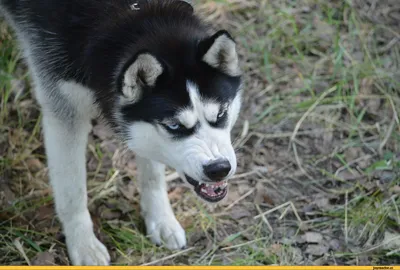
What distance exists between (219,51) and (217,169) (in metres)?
0.69

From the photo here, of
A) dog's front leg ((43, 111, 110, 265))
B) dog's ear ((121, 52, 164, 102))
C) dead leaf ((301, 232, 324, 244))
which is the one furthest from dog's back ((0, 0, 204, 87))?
dead leaf ((301, 232, 324, 244))

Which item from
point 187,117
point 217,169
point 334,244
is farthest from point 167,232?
point 187,117

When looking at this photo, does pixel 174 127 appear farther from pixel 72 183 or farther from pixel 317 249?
pixel 317 249

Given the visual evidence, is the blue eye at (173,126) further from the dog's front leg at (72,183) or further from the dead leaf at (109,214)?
the dead leaf at (109,214)

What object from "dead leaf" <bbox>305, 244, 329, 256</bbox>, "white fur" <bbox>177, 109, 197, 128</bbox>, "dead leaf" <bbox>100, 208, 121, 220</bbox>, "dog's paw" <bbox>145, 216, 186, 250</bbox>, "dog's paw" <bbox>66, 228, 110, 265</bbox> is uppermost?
"white fur" <bbox>177, 109, 197, 128</bbox>

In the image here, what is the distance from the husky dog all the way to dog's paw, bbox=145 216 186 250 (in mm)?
425

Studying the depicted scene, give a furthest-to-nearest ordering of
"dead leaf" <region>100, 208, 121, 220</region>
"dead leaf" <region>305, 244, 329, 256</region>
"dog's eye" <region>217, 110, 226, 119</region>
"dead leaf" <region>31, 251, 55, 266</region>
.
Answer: "dead leaf" <region>100, 208, 121, 220</region> < "dead leaf" <region>305, 244, 329, 256</region> < "dead leaf" <region>31, 251, 55, 266</region> < "dog's eye" <region>217, 110, 226, 119</region>

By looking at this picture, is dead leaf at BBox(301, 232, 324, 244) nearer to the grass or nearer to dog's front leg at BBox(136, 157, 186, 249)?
the grass

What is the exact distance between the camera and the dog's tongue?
171 inches

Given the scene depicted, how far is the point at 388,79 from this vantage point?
22.0ft

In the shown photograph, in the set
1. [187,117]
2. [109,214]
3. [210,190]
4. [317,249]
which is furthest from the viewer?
[109,214]

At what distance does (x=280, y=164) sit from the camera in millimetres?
6012

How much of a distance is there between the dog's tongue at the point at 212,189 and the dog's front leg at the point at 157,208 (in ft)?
3.02

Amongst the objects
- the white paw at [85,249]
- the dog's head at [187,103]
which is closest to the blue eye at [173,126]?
the dog's head at [187,103]
